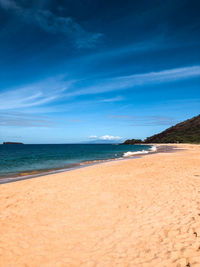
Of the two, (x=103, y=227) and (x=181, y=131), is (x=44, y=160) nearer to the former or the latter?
(x=103, y=227)

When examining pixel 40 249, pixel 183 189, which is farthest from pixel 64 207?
pixel 183 189

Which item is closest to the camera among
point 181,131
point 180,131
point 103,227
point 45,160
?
point 103,227

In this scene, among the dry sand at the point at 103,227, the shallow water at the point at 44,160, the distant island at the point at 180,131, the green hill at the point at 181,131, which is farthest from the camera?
the distant island at the point at 180,131

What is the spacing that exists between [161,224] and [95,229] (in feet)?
7.72

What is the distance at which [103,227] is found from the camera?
646 centimetres

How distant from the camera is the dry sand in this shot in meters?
4.70

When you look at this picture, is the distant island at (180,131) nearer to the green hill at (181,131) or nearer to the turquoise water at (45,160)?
the green hill at (181,131)

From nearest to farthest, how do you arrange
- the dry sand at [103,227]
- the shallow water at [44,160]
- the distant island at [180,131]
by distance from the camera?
1. the dry sand at [103,227]
2. the shallow water at [44,160]
3. the distant island at [180,131]

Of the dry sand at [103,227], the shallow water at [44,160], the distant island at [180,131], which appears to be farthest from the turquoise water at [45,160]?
the distant island at [180,131]

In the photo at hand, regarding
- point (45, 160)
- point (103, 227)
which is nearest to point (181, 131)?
point (45, 160)

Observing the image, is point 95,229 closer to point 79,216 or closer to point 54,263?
point 79,216

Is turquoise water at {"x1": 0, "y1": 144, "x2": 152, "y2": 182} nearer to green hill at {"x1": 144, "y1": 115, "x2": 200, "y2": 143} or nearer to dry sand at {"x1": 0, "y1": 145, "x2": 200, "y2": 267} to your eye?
dry sand at {"x1": 0, "y1": 145, "x2": 200, "y2": 267}

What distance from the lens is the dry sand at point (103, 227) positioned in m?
4.70

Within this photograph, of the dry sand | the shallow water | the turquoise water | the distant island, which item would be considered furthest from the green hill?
the dry sand
